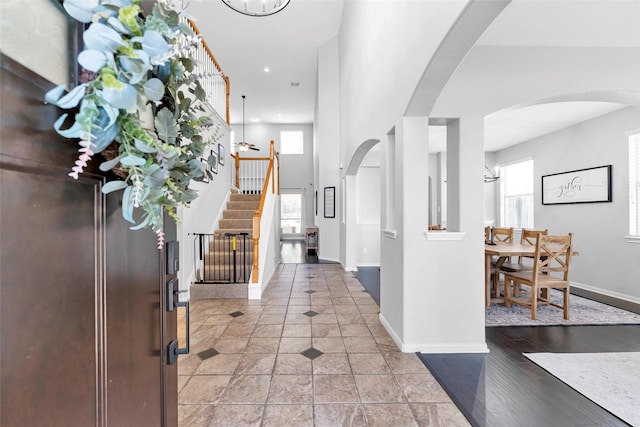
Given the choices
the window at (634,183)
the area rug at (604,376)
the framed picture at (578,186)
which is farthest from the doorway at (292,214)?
the area rug at (604,376)

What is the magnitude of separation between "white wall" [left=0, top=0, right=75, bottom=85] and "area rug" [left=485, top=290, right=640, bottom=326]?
13.0 ft

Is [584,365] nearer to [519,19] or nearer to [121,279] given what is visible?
[519,19]

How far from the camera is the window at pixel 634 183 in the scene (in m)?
4.27

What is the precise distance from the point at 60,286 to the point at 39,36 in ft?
1.60

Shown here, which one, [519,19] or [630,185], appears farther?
[630,185]

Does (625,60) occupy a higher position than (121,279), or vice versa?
(625,60)

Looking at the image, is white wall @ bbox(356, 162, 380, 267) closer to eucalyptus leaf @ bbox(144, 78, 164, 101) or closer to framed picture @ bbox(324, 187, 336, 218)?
framed picture @ bbox(324, 187, 336, 218)

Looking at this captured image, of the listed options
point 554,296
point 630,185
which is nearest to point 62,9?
point 554,296

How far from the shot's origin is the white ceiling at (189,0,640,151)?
229cm

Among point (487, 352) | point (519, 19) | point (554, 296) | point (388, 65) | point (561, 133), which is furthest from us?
point (561, 133)

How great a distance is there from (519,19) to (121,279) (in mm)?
3328

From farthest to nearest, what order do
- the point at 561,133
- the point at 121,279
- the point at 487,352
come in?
the point at 561,133, the point at 487,352, the point at 121,279

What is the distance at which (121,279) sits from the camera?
756mm

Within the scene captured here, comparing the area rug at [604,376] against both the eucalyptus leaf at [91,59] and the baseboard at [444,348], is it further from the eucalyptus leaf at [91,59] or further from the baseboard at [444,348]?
the eucalyptus leaf at [91,59]
